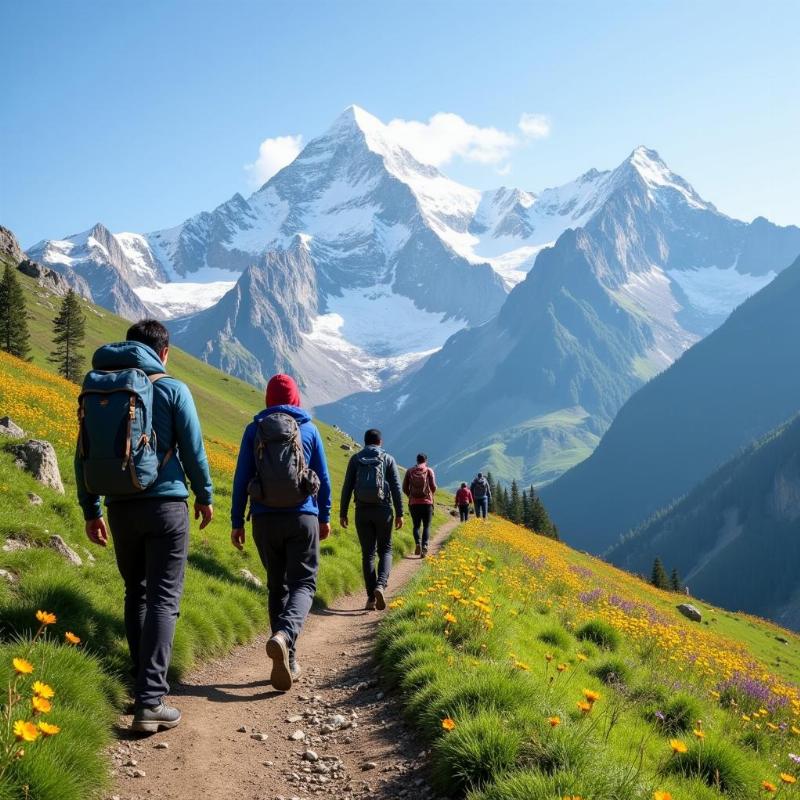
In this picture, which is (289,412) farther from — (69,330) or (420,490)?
(69,330)

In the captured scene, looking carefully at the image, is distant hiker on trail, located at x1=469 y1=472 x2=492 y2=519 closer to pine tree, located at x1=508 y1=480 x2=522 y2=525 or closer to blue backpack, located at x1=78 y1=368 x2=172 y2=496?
blue backpack, located at x1=78 y1=368 x2=172 y2=496

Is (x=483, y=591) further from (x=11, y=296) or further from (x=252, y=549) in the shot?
(x=11, y=296)

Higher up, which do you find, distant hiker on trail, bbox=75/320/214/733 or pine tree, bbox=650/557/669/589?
distant hiker on trail, bbox=75/320/214/733

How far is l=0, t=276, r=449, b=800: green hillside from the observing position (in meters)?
5.25

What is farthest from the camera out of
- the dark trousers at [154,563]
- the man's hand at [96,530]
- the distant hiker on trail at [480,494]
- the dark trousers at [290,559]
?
the distant hiker on trail at [480,494]

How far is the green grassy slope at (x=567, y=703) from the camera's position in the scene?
5.51m

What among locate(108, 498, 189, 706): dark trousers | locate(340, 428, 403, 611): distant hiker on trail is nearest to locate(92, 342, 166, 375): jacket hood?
locate(108, 498, 189, 706): dark trousers

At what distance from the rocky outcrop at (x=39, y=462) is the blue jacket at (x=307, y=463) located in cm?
540

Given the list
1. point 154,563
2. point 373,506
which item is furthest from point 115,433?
point 373,506

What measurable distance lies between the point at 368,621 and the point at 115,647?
21.5 feet

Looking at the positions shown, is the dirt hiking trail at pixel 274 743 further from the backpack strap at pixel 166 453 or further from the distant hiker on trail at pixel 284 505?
the backpack strap at pixel 166 453

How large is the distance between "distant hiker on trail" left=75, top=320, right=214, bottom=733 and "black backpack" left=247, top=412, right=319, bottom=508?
4.12 feet

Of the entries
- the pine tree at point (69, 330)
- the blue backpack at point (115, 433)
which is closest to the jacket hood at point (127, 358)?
the blue backpack at point (115, 433)

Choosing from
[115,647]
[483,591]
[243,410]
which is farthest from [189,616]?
[243,410]
